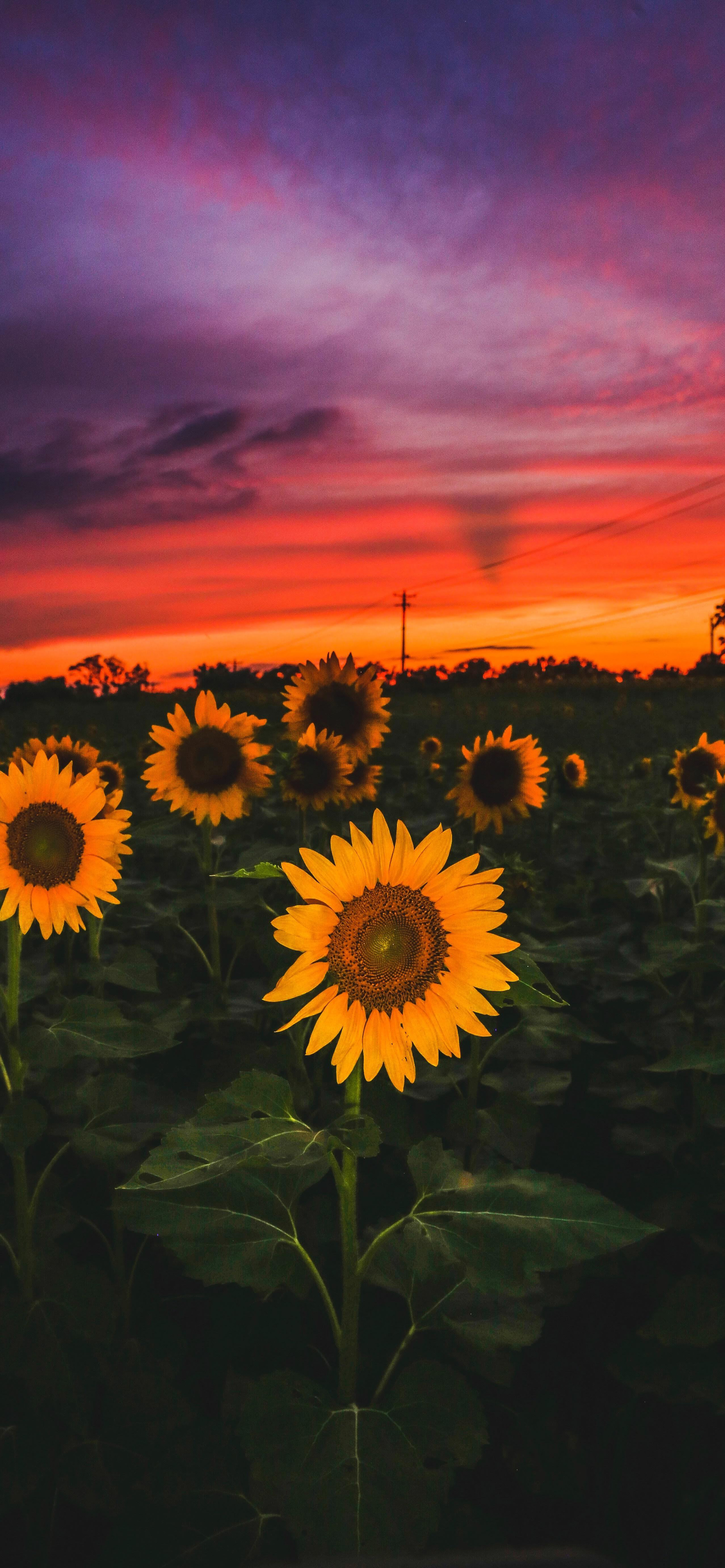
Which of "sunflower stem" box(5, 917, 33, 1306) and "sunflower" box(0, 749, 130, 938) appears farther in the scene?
"sunflower" box(0, 749, 130, 938)

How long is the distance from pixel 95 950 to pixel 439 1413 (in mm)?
1943

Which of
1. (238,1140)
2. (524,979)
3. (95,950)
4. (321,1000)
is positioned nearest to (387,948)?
(321,1000)

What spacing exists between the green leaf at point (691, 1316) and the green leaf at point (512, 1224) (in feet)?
2.98

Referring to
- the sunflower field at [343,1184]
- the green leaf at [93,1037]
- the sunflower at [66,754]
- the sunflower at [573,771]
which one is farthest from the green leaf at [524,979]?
the sunflower at [573,771]

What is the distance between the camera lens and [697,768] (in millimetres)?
5168

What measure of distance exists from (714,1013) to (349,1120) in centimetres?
235

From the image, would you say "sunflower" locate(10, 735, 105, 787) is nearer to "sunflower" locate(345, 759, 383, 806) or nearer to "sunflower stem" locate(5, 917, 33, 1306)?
"sunflower" locate(345, 759, 383, 806)

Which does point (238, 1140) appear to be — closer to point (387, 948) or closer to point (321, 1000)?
point (321, 1000)

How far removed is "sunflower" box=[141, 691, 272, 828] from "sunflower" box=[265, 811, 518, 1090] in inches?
98.5

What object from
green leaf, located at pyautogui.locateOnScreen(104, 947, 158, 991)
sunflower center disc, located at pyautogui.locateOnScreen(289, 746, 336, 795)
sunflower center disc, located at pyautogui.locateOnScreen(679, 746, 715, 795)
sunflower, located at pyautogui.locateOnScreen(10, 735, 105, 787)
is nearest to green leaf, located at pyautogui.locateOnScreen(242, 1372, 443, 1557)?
green leaf, located at pyautogui.locateOnScreen(104, 947, 158, 991)

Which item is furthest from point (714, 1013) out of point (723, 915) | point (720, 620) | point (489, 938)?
point (720, 620)

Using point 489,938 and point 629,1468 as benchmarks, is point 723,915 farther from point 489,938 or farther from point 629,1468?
point 489,938

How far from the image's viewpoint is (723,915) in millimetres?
3867

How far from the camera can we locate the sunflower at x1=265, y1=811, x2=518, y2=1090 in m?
1.73
